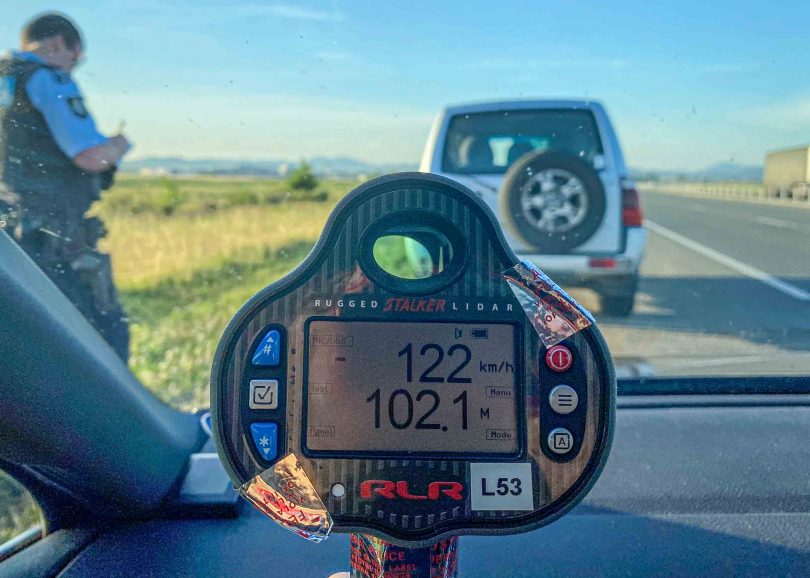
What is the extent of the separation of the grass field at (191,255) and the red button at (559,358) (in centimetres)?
118

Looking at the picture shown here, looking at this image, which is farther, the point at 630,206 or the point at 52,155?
the point at 630,206

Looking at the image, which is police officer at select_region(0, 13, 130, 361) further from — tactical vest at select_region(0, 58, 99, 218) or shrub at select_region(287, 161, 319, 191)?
shrub at select_region(287, 161, 319, 191)

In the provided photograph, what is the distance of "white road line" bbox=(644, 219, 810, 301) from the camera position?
755 cm

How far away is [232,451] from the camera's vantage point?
1400 mm

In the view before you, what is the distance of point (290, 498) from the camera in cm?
141

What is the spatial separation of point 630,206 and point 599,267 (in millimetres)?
1197

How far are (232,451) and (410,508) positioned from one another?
30 centimetres

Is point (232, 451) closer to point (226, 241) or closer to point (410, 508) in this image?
point (410, 508)

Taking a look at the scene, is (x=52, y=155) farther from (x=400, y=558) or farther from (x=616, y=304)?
(x=616, y=304)

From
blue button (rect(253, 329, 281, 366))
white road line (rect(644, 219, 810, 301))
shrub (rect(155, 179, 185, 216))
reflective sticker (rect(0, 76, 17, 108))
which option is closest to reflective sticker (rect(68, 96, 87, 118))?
reflective sticker (rect(0, 76, 17, 108))

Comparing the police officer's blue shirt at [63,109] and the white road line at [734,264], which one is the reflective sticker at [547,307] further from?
the white road line at [734,264]

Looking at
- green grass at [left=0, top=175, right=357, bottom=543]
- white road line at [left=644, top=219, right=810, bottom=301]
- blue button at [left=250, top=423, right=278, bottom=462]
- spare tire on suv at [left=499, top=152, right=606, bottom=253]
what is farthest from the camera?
white road line at [left=644, top=219, right=810, bottom=301]

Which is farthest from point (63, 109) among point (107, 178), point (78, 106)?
point (107, 178)

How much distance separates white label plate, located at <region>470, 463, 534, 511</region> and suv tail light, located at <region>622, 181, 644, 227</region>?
4.89 metres
